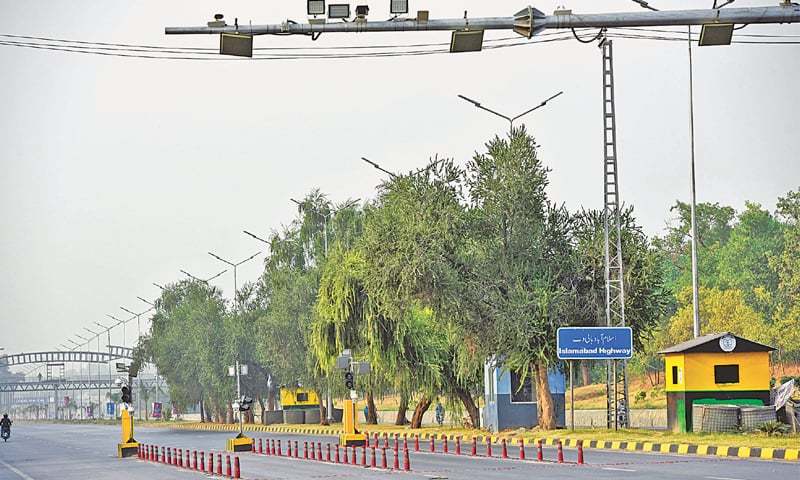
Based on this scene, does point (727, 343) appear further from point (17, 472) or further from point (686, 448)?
point (17, 472)

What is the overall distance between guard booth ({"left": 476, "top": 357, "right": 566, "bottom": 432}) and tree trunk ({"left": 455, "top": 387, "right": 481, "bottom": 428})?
6.26 m

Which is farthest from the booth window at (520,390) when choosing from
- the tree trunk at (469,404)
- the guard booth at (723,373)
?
the guard booth at (723,373)

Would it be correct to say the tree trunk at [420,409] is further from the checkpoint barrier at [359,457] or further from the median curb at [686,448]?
the checkpoint barrier at [359,457]

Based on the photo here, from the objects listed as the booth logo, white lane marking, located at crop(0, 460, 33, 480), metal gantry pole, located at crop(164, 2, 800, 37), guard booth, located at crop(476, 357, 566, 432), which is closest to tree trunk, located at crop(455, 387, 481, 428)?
guard booth, located at crop(476, 357, 566, 432)

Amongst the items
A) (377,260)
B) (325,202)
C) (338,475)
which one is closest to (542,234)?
(377,260)

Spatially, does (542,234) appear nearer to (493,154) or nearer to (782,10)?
(493,154)

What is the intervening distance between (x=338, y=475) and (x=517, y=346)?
18499 millimetres

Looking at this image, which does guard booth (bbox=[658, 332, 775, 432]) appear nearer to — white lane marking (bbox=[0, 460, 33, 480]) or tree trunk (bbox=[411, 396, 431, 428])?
white lane marking (bbox=[0, 460, 33, 480])

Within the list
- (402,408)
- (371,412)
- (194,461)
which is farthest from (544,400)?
(371,412)

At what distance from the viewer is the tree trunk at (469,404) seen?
5640 centimetres

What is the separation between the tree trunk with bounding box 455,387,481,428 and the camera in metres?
56.4

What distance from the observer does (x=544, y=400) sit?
47031 mm

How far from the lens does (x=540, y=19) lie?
786 inches

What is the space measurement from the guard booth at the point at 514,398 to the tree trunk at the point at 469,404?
247 inches
